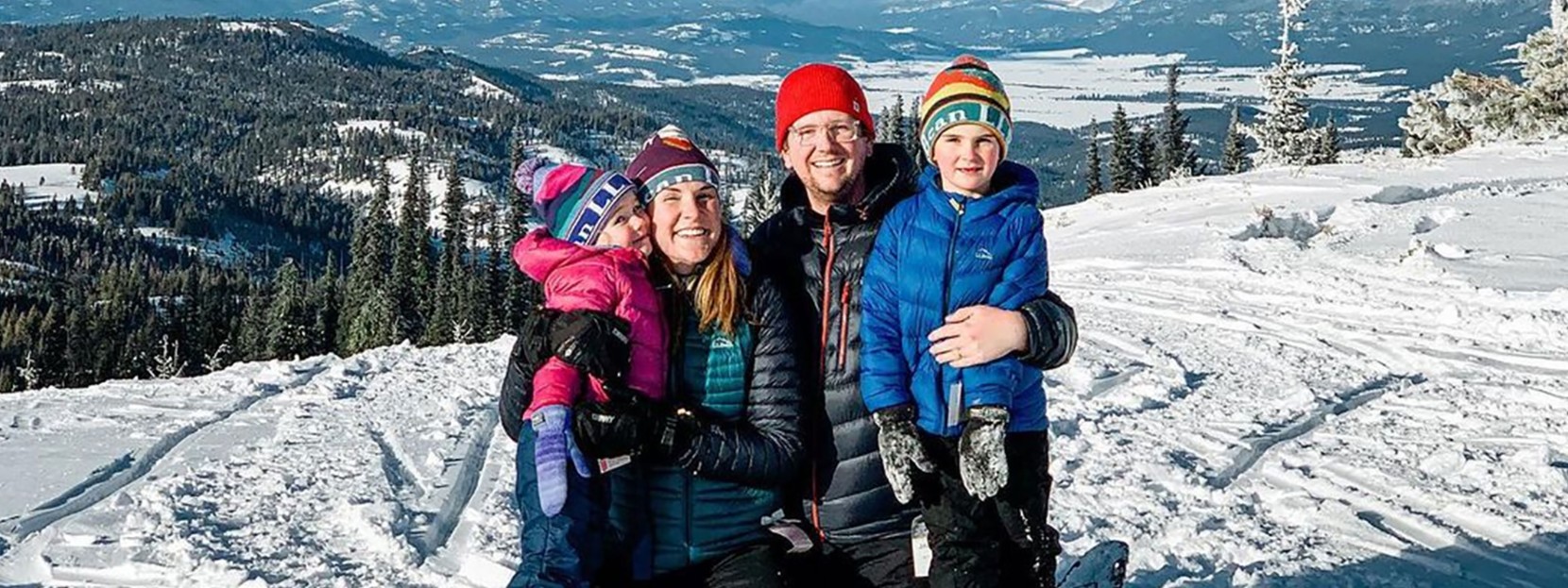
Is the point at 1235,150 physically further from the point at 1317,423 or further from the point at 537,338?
the point at 537,338

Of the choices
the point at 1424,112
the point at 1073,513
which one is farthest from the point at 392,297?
the point at 1073,513

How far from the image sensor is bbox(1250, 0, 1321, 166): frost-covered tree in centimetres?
4231

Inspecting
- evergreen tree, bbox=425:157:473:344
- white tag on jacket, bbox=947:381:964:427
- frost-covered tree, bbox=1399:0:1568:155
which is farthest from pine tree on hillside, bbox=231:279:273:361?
white tag on jacket, bbox=947:381:964:427

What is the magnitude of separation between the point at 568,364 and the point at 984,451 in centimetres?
116

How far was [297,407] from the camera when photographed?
841 centimetres

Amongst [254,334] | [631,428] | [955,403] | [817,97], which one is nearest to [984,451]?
[955,403]

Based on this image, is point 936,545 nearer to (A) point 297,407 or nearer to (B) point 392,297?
(A) point 297,407

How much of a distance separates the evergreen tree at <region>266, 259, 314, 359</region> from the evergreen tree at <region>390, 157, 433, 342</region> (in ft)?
18.2

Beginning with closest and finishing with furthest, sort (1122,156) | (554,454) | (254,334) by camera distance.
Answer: (554,454) → (1122,156) → (254,334)

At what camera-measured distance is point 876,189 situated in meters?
3.62

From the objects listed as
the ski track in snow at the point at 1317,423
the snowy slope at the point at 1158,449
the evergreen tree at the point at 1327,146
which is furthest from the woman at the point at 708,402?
the evergreen tree at the point at 1327,146

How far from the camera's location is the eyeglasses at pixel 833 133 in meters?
3.66

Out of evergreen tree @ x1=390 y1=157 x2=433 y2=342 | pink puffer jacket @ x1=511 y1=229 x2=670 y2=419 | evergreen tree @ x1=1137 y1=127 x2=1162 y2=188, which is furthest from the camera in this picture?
evergreen tree @ x1=390 y1=157 x2=433 y2=342

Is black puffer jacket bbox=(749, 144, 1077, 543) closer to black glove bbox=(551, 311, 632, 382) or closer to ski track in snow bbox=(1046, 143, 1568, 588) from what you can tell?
black glove bbox=(551, 311, 632, 382)
